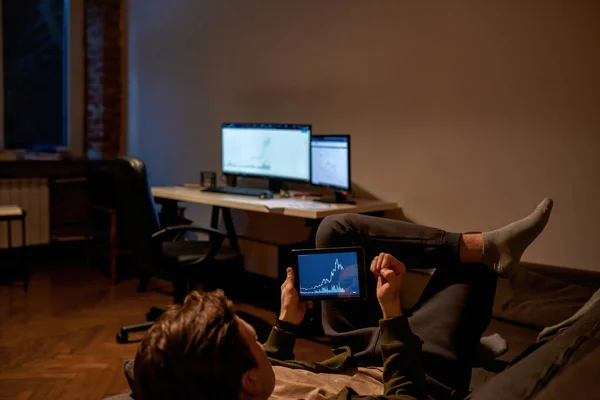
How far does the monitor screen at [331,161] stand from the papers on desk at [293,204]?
0.54 feet

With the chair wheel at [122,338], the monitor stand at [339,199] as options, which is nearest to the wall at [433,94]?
the monitor stand at [339,199]

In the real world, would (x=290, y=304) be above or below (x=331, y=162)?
below

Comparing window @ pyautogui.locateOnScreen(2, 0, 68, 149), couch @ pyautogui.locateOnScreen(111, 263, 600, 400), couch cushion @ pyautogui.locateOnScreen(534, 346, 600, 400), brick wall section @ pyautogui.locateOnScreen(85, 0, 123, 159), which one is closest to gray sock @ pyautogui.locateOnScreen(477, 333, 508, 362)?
couch @ pyautogui.locateOnScreen(111, 263, 600, 400)

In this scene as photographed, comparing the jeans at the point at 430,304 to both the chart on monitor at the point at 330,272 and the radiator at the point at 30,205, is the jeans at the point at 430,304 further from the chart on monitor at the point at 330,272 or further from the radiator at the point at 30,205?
the radiator at the point at 30,205

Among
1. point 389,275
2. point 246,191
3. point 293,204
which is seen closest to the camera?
point 389,275

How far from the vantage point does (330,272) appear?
5.46ft

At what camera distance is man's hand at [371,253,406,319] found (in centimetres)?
151

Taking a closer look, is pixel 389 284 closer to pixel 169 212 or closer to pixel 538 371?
pixel 538 371

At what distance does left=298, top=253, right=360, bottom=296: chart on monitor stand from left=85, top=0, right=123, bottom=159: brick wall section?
4.25 metres

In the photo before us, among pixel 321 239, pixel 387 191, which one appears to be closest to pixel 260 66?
pixel 387 191

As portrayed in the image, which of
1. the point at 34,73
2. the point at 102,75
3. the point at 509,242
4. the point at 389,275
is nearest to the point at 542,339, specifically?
the point at 509,242

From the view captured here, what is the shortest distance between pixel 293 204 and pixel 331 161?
14.7 inches

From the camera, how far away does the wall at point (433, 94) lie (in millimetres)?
3098

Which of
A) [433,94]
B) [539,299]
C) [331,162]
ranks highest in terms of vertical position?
[433,94]
